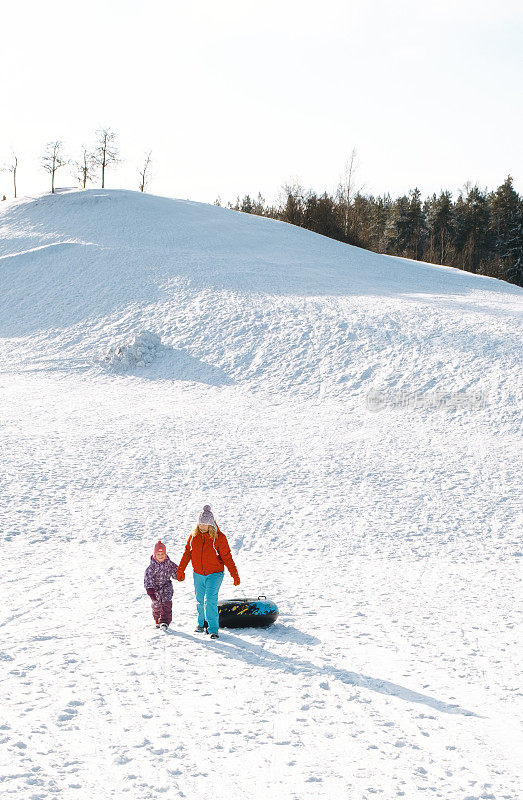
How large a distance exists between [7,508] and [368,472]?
832 cm

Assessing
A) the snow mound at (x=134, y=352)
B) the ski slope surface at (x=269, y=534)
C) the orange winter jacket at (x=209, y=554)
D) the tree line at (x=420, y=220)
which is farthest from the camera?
the tree line at (x=420, y=220)

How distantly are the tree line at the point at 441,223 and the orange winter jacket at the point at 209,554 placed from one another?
2091 inches

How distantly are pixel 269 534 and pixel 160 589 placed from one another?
13.2 feet

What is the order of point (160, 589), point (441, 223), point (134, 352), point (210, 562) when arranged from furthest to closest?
1. point (441, 223)
2. point (134, 352)
3. point (160, 589)
4. point (210, 562)

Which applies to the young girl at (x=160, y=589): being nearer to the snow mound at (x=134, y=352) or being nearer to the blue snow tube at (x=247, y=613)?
the blue snow tube at (x=247, y=613)

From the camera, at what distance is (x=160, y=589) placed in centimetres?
798

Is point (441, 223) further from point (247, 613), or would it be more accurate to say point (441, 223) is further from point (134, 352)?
point (247, 613)

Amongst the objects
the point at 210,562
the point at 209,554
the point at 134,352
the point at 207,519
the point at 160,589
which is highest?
the point at 134,352

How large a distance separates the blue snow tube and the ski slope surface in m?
0.20

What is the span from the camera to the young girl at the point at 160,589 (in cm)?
796

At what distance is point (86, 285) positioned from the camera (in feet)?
111

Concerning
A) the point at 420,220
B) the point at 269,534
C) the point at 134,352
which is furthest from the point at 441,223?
the point at 269,534

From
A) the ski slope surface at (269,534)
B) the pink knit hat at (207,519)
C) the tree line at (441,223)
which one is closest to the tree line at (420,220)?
the tree line at (441,223)

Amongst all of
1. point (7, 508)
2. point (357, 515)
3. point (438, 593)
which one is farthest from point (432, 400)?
point (7, 508)
